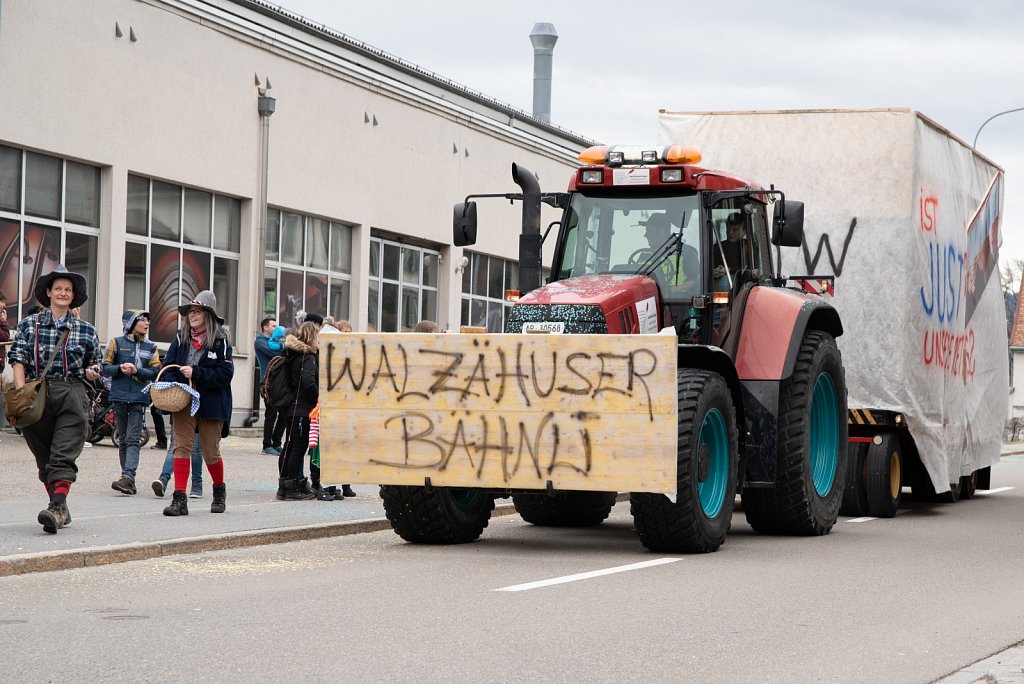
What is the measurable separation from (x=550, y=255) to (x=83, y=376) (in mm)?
3927

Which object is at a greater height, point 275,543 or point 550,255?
point 550,255

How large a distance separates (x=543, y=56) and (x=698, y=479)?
1717 inches

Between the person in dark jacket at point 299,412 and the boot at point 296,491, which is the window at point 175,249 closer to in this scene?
the person in dark jacket at point 299,412

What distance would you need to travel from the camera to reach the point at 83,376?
11.6 metres

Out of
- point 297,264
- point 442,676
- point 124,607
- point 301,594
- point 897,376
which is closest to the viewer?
point 442,676

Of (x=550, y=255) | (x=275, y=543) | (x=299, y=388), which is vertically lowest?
(x=275, y=543)

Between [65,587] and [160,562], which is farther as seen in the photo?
[160,562]

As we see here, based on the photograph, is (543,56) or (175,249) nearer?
(175,249)

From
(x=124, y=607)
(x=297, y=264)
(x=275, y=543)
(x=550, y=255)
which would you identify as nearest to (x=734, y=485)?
(x=550, y=255)

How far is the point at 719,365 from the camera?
11.6 m

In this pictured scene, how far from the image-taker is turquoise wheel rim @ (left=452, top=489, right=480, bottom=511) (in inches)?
471

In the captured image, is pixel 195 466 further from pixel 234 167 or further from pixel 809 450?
pixel 234 167

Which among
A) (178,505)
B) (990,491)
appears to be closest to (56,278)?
(178,505)

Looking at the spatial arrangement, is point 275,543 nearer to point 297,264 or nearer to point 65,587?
point 65,587
